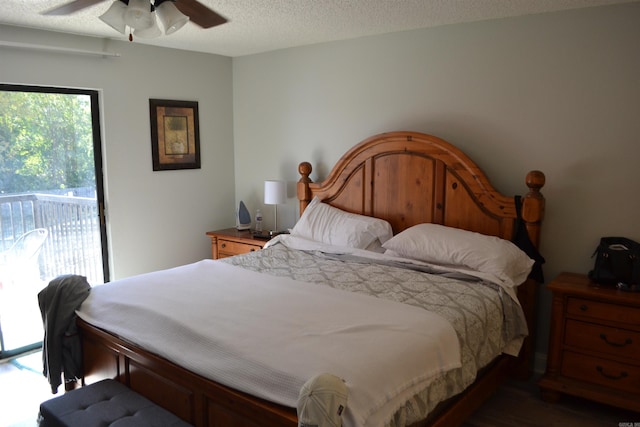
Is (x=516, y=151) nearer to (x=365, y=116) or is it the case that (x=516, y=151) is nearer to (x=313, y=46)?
(x=365, y=116)

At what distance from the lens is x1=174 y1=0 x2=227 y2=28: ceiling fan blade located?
2424 millimetres

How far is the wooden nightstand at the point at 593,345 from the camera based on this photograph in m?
2.60

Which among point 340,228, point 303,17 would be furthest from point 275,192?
point 303,17

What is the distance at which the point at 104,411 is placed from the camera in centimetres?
199

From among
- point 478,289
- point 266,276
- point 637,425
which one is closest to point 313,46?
point 266,276

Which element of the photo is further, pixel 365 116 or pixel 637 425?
pixel 365 116

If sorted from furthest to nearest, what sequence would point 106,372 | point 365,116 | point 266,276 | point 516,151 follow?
point 365,116, point 516,151, point 266,276, point 106,372

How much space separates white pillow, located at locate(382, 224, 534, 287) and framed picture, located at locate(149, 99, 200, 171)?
2.22 metres

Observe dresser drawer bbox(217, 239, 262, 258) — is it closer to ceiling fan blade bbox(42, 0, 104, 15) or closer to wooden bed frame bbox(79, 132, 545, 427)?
wooden bed frame bbox(79, 132, 545, 427)

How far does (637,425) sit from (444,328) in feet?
4.50

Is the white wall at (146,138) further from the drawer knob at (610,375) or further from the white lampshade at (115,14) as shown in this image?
the drawer knob at (610,375)

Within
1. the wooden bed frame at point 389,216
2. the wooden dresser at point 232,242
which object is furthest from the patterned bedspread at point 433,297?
the wooden dresser at point 232,242

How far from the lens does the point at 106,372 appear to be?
2.49 m

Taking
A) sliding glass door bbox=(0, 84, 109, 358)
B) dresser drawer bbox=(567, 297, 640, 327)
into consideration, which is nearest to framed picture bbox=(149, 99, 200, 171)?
sliding glass door bbox=(0, 84, 109, 358)
